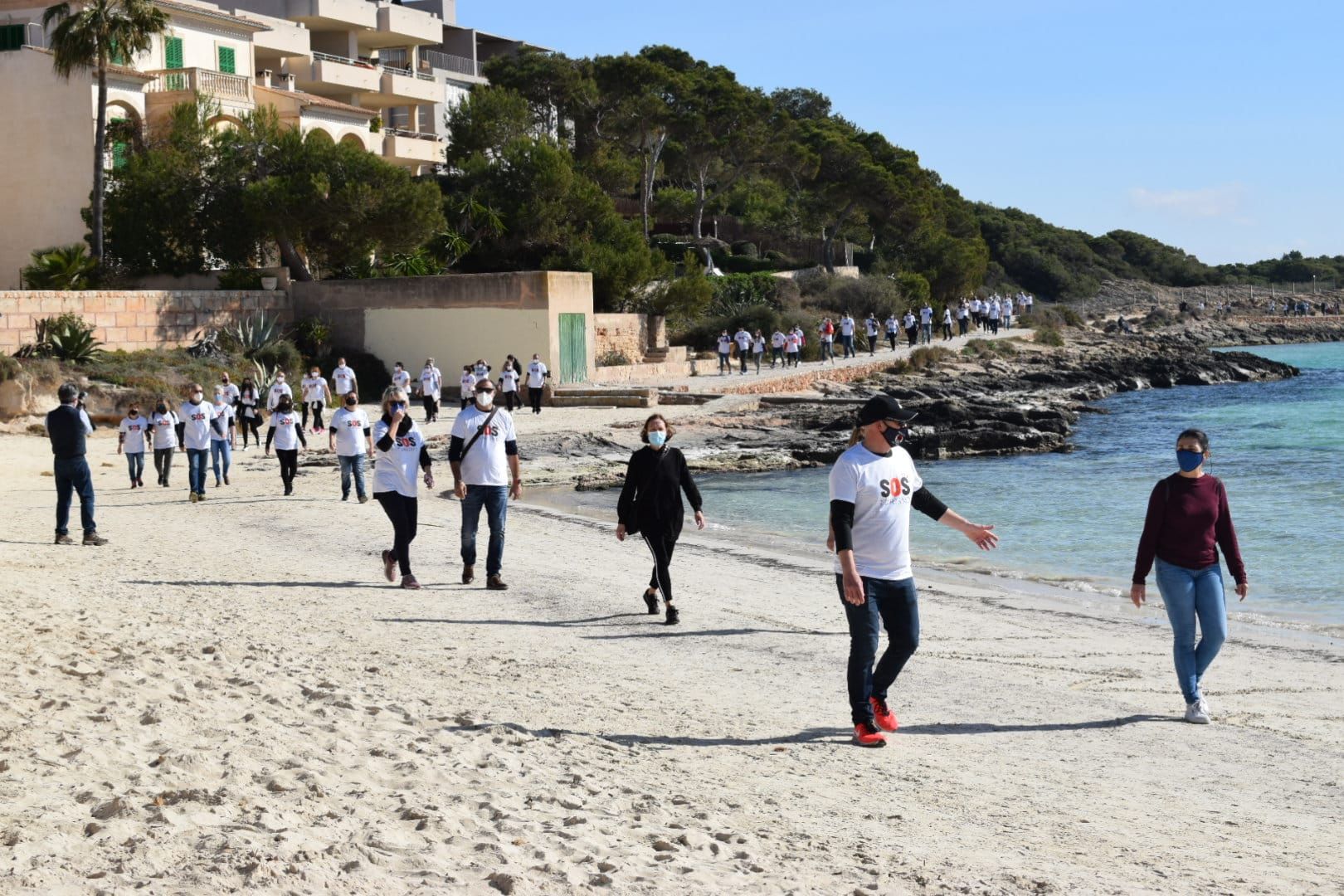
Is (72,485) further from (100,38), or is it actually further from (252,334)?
(100,38)

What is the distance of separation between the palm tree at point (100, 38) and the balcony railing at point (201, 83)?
4786 millimetres

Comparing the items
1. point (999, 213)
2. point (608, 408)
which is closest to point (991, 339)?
point (608, 408)

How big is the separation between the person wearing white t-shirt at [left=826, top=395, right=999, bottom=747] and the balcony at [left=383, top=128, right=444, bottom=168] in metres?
45.8

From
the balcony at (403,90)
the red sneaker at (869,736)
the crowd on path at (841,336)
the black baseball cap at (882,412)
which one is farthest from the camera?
the balcony at (403,90)

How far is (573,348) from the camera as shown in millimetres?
36000

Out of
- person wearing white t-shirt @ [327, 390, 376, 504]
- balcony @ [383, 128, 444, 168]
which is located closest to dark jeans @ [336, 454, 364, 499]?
person wearing white t-shirt @ [327, 390, 376, 504]

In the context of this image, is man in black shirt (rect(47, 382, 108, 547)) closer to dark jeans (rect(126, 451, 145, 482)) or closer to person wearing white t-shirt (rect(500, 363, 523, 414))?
dark jeans (rect(126, 451, 145, 482))

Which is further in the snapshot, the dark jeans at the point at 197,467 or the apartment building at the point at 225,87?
the apartment building at the point at 225,87

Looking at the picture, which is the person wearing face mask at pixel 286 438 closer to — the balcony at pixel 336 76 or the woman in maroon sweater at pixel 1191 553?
the woman in maroon sweater at pixel 1191 553

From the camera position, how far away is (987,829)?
568cm

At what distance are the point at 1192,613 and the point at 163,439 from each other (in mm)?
16268

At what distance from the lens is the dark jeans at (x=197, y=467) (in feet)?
59.8

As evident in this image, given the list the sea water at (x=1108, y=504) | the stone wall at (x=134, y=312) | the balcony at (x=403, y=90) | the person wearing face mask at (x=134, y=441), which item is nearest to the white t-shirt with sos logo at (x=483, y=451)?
the sea water at (x=1108, y=504)

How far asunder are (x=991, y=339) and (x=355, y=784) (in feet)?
180
